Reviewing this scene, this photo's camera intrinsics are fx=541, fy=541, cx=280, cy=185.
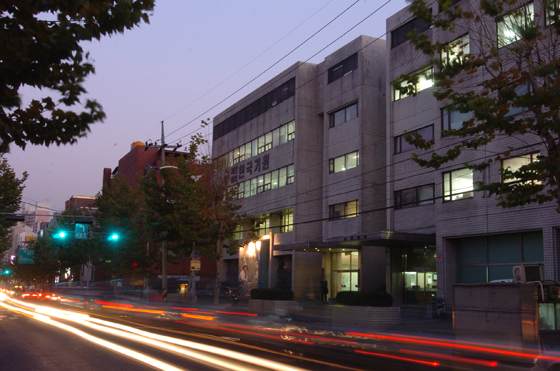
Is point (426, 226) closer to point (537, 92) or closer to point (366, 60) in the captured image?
point (366, 60)

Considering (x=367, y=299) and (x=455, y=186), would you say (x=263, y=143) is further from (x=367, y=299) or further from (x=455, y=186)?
(x=367, y=299)

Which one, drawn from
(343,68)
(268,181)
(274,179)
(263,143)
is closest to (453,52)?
(343,68)

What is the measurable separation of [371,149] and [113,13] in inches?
1148

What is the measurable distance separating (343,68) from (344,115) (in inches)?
132

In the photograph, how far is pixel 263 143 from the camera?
46.2m

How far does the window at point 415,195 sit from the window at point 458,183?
1290mm

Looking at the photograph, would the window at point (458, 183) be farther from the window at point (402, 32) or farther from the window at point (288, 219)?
the window at point (288, 219)

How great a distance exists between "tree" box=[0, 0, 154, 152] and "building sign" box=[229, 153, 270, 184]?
3712 centimetres

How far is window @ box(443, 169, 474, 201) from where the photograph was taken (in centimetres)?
2573

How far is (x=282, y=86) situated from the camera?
43719 mm

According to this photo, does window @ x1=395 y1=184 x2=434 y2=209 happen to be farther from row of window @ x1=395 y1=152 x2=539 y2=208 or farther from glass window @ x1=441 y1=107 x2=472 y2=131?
glass window @ x1=441 y1=107 x2=472 y2=131

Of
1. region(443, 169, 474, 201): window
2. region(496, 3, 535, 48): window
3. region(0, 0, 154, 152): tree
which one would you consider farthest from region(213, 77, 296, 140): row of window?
region(0, 0, 154, 152): tree

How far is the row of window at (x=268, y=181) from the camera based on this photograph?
41841 millimetres

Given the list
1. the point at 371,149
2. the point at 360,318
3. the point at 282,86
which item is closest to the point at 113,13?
the point at 360,318
